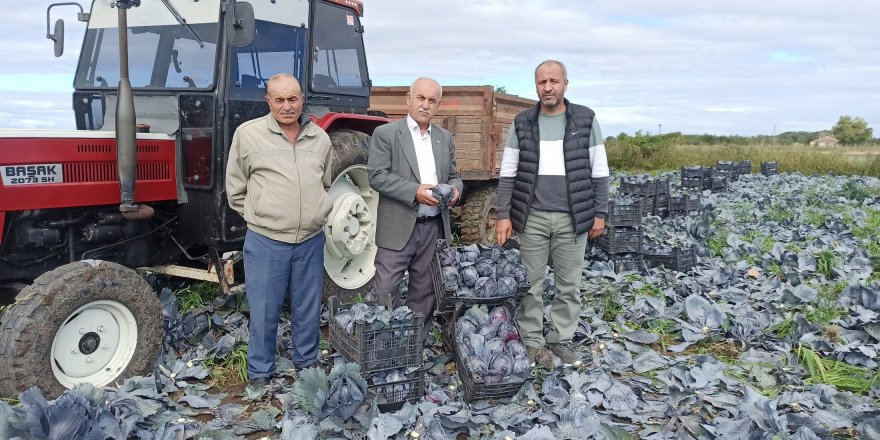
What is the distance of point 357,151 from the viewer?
198 inches

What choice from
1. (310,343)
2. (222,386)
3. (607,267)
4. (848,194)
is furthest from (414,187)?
(848,194)

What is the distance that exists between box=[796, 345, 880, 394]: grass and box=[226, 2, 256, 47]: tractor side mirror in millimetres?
3972

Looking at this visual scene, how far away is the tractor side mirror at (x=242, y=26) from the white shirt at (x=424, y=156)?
1055 mm

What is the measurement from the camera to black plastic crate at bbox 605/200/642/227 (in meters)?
6.54

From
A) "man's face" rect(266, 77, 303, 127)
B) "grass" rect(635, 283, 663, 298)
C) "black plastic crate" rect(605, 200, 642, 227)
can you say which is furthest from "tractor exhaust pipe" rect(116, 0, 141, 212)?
"black plastic crate" rect(605, 200, 642, 227)

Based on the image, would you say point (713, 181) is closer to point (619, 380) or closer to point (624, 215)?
point (624, 215)

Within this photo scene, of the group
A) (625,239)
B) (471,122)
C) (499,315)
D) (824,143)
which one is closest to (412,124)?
(499,315)

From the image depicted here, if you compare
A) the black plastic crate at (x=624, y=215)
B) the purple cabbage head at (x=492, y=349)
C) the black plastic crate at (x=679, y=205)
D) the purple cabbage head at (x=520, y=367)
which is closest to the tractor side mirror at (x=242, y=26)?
the purple cabbage head at (x=492, y=349)

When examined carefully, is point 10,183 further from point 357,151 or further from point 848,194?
point 848,194

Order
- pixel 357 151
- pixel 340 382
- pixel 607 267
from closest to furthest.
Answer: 1. pixel 340 382
2. pixel 357 151
3. pixel 607 267

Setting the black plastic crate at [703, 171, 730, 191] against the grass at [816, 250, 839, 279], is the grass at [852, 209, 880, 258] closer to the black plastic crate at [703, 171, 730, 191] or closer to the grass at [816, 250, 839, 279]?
the grass at [816, 250, 839, 279]

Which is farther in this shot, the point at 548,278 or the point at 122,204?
the point at 548,278

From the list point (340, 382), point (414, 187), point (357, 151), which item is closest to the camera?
point (340, 382)

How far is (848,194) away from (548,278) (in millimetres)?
9612
